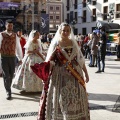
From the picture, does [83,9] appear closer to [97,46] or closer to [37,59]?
[97,46]

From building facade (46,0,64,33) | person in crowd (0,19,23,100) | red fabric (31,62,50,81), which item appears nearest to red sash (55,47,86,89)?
red fabric (31,62,50,81)

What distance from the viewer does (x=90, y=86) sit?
24.2ft

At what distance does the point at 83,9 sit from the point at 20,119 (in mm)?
34893

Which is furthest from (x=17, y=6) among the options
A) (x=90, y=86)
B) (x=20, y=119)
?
(x=20, y=119)

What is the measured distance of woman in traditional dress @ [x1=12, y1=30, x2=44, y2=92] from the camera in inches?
251

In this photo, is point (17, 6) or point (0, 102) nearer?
point (0, 102)

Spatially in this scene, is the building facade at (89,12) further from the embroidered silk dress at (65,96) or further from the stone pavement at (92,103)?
the embroidered silk dress at (65,96)

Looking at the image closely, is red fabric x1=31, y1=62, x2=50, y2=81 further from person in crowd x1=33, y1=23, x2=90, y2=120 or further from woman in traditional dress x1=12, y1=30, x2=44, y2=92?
woman in traditional dress x1=12, y1=30, x2=44, y2=92

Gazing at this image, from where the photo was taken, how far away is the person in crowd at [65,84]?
373cm

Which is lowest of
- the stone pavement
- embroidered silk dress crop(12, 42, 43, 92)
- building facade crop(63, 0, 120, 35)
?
the stone pavement

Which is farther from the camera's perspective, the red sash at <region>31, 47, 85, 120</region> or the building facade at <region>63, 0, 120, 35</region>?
the building facade at <region>63, 0, 120, 35</region>

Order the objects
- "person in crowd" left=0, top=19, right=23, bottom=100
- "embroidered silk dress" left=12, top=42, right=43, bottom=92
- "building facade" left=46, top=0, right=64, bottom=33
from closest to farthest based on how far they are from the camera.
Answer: "person in crowd" left=0, top=19, right=23, bottom=100
"embroidered silk dress" left=12, top=42, right=43, bottom=92
"building facade" left=46, top=0, right=64, bottom=33

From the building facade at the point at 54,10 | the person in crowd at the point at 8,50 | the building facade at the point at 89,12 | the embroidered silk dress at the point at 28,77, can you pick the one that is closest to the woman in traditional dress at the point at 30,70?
the embroidered silk dress at the point at 28,77

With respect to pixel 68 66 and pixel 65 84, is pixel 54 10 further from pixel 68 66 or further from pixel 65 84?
pixel 65 84
